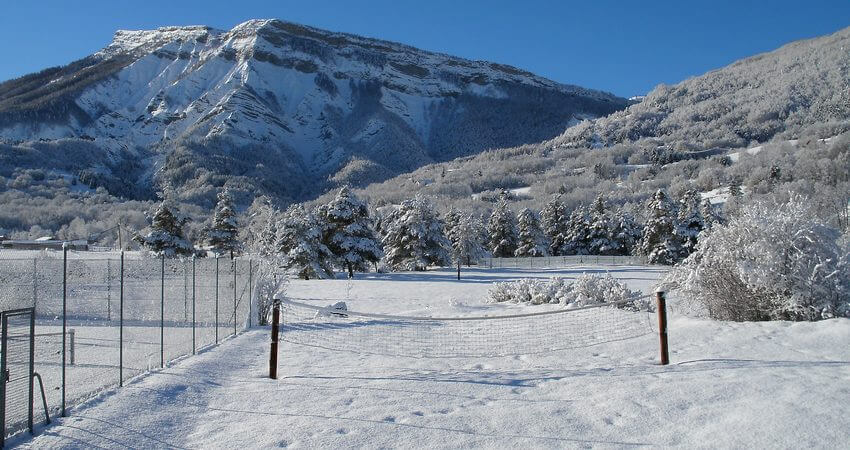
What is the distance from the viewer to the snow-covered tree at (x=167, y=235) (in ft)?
118

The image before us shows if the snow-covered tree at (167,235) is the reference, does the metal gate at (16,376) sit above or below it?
below

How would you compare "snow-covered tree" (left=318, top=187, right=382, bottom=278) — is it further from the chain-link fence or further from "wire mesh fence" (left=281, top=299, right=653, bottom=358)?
"wire mesh fence" (left=281, top=299, right=653, bottom=358)

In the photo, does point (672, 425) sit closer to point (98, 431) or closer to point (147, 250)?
point (98, 431)

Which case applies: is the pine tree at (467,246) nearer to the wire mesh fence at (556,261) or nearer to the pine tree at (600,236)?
the wire mesh fence at (556,261)

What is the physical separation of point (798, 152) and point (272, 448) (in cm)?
15105

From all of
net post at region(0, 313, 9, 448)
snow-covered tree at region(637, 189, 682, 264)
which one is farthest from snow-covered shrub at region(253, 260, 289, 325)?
snow-covered tree at region(637, 189, 682, 264)

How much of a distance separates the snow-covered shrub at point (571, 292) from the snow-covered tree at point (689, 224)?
33908 millimetres

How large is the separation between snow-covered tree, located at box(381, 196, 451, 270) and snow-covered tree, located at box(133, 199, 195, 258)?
15.0m

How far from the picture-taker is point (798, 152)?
127 m

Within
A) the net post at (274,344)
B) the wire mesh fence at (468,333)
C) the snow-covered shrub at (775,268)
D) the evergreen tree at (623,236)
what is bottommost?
the wire mesh fence at (468,333)

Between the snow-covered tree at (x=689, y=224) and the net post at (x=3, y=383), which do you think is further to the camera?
the snow-covered tree at (x=689, y=224)

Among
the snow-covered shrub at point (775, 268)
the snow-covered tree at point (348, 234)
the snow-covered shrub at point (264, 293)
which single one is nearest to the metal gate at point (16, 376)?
the snow-covered shrub at point (264, 293)

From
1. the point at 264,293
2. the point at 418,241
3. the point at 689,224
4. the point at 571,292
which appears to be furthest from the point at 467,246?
the point at 264,293

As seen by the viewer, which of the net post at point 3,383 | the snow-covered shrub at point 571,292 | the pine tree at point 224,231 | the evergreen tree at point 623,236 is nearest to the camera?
the net post at point 3,383
